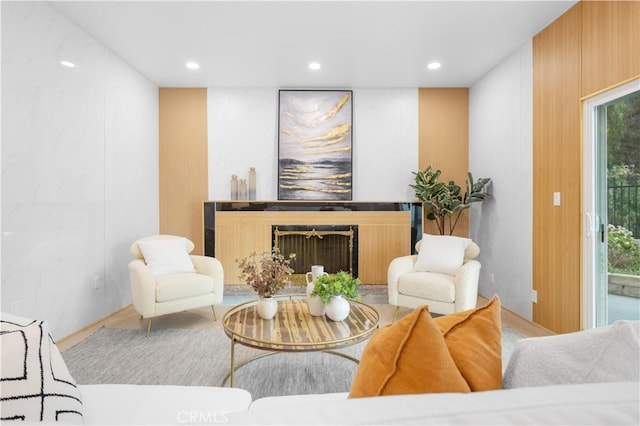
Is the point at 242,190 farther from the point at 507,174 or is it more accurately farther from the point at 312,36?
the point at 507,174

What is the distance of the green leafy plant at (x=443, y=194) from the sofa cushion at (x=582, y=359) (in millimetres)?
3641

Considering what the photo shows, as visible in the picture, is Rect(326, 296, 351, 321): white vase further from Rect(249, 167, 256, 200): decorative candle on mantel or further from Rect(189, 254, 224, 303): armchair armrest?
Rect(249, 167, 256, 200): decorative candle on mantel

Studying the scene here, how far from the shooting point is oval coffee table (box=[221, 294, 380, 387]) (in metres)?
1.86

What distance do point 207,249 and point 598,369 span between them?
14.9ft

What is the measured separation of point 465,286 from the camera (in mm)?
3037

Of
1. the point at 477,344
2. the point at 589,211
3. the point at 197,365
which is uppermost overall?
the point at 589,211

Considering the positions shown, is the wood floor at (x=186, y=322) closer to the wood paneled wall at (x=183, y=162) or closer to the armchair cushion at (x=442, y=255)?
the armchair cushion at (x=442, y=255)

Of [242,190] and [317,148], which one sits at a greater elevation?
[317,148]

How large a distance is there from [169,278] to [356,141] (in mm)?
3047

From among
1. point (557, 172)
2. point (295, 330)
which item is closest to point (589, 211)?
point (557, 172)

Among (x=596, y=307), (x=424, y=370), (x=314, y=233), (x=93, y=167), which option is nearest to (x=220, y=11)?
(x=93, y=167)

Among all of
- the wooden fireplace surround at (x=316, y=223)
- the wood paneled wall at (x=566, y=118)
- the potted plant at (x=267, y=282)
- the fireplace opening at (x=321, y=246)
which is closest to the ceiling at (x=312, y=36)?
the wood paneled wall at (x=566, y=118)

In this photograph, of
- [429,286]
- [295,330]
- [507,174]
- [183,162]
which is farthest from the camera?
[183,162]

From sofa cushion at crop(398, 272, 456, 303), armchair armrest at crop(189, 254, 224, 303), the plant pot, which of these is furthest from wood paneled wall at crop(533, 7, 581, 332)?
armchair armrest at crop(189, 254, 224, 303)
